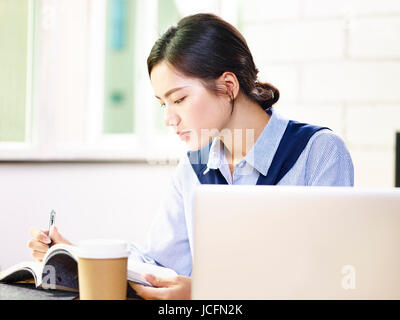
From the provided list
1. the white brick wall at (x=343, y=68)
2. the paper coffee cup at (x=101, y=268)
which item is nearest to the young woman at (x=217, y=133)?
the paper coffee cup at (x=101, y=268)

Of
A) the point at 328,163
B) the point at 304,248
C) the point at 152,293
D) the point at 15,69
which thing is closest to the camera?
the point at 304,248

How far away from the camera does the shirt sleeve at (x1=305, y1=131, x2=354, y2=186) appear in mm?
1107

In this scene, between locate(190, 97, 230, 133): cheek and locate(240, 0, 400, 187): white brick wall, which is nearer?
locate(190, 97, 230, 133): cheek

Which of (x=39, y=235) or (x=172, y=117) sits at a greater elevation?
(x=172, y=117)

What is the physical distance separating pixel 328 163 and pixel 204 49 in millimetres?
387

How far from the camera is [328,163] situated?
1139 mm

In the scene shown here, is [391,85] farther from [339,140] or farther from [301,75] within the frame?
[339,140]

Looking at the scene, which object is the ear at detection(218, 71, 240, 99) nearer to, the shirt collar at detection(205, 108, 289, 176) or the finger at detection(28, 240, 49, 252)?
the shirt collar at detection(205, 108, 289, 176)

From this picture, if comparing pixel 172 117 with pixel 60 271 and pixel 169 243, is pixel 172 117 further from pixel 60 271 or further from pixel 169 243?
pixel 60 271

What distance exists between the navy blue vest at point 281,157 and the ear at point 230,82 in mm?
155

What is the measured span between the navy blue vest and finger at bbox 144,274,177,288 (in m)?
0.41

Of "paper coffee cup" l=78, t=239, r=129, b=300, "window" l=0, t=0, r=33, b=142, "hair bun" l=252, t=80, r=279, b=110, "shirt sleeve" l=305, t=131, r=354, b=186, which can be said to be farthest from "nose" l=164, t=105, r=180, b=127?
"window" l=0, t=0, r=33, b=142

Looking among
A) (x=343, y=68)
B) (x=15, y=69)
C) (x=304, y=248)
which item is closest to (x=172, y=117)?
(x=304, y=248)
